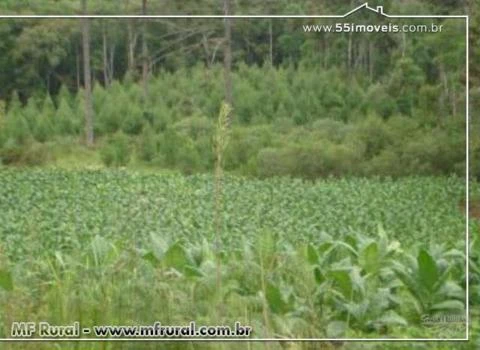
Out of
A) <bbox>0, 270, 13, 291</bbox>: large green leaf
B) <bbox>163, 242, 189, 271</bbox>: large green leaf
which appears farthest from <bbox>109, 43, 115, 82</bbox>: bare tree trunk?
<bbox>0, 270, 13, 291</bbox>: large green leaf

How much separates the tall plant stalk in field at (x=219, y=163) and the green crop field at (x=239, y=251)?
0.07 feet

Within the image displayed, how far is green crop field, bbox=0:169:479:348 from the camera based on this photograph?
231 inches

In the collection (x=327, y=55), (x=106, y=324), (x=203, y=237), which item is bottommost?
(x=106, y=324)

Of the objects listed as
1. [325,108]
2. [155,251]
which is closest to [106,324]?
[155,251]

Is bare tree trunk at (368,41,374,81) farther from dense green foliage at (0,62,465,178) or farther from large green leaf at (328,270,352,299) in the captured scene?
large green leaf at (328,270,352,299)

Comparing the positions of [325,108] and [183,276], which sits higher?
[325,108]

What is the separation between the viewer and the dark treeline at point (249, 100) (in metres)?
5.93

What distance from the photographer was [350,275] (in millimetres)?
5965

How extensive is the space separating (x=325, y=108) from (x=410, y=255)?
842 millimetres

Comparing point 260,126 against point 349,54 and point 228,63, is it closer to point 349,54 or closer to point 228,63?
point 228,63

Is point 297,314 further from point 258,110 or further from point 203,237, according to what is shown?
point 258,110

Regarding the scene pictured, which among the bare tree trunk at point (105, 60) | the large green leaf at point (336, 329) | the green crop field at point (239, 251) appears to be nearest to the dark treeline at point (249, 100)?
the bare tree trunk at point (105, 60)

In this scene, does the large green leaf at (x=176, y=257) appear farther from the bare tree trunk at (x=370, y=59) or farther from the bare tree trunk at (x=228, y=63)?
the bare tree trunk at (x=370, y=59)

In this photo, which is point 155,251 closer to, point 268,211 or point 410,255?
point 268,211
